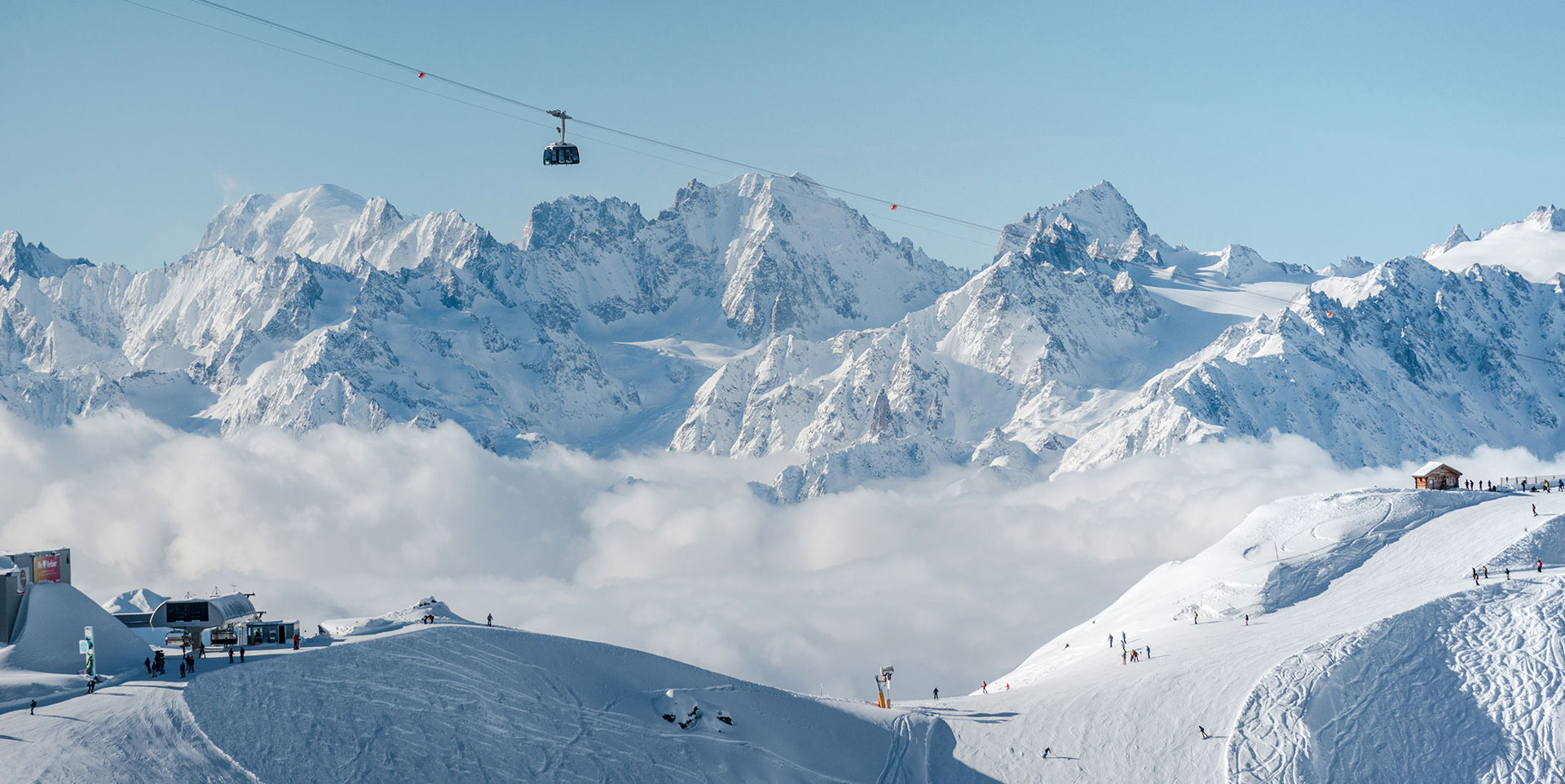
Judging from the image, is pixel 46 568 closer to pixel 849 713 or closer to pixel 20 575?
pixel 20 575

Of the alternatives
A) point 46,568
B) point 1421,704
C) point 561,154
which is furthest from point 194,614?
point 1421,704

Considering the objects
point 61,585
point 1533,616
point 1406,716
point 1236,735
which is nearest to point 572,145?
point 61,585

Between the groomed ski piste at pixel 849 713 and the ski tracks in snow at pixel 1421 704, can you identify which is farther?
the ski tracks in snow at pixel 1421 704

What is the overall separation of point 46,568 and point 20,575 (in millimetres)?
3193

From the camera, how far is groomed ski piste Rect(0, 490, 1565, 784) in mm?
68812

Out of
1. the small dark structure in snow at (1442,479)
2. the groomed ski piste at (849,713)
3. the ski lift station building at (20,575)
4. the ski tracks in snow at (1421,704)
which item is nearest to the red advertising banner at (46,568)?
the ski lift station building at (20,575)

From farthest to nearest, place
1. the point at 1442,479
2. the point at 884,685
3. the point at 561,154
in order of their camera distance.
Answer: the point at 1442,479 < the point at 884,685 < the point at 561,154

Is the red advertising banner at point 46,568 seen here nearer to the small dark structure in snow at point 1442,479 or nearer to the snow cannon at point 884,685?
the snow cannon at point 884,685

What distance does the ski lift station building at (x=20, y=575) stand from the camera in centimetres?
7856

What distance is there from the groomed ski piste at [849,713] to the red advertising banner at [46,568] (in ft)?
4.83

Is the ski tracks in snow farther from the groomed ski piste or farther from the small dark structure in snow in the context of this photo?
the small dark structure in snow

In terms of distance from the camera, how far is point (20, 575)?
8006cm

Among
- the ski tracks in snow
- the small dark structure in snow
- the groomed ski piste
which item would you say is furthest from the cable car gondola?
the small dark structure in snow

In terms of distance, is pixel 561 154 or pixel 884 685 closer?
pixel 561 154
